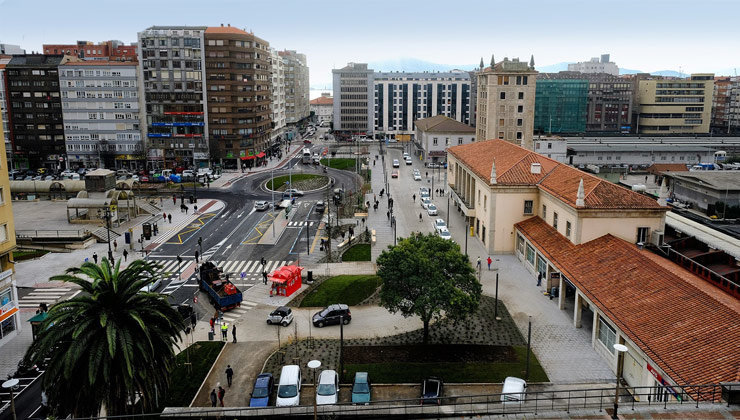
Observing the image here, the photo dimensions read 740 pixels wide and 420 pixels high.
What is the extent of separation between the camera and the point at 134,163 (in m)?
118

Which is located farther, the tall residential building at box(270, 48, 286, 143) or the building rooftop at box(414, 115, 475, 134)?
the tall residential building at box(270, 48, 286, 143)

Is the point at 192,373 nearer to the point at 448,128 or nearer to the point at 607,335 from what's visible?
the point at 607,335

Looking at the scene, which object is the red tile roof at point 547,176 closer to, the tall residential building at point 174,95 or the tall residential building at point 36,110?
the tall residential building at point 174,95

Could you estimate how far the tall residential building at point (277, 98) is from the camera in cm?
14738

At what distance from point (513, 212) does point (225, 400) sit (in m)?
35.5

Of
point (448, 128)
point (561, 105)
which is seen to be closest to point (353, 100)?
point (448, 128)

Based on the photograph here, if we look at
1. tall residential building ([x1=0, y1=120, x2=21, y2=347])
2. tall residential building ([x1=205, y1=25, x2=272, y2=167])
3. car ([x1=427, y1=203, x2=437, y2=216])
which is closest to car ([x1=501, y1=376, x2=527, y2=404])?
tall residential building ([x1=0, y1=120, x2=21, y2=347])

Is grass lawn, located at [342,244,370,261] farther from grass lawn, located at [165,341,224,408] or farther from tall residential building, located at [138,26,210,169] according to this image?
tall residential building, located at [138,26,210,169]

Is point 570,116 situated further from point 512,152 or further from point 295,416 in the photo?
point 295,416

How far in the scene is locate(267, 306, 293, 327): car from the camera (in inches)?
1575

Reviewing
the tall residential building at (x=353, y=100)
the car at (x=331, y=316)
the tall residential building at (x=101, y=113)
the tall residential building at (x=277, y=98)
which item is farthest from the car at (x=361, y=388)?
the tall residential building at (x=353, y=100)

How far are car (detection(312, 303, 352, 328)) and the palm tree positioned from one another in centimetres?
1592

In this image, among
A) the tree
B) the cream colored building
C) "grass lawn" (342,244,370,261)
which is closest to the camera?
the tree

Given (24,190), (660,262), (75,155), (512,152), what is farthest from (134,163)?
(660,262)
